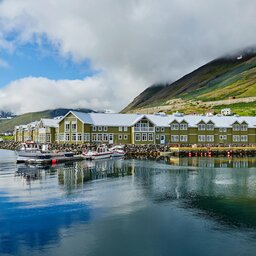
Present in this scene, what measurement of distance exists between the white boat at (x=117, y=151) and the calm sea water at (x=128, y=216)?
1502 inches

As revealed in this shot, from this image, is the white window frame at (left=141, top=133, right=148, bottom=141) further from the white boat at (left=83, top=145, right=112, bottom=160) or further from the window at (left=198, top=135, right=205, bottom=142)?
the white boat at (left=83, top=145, right=112, bottom=160)

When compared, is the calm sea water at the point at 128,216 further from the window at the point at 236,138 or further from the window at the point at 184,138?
the window at the point at 236,138

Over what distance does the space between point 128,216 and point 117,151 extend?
191 ft

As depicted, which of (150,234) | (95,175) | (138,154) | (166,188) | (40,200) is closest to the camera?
(150,234)

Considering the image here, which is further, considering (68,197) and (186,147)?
(186,147)

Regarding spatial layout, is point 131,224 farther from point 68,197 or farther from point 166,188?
point 166,188

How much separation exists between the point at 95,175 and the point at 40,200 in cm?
1765

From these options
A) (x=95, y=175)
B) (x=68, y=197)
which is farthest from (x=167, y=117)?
(x=68, y=197)

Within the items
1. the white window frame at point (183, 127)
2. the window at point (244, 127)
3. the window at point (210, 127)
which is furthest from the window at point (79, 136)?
the window at point (244, 127)

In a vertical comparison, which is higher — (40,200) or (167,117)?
(167,117)

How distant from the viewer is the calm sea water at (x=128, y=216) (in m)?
20.6

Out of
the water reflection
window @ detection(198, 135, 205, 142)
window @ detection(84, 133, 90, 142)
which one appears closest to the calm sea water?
the water reflection

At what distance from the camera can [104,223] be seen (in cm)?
2517

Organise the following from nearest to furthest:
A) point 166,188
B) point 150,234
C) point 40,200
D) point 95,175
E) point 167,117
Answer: point 150,234 → point 40,200 → point 166,188 → point 95,175 → point 167,117
